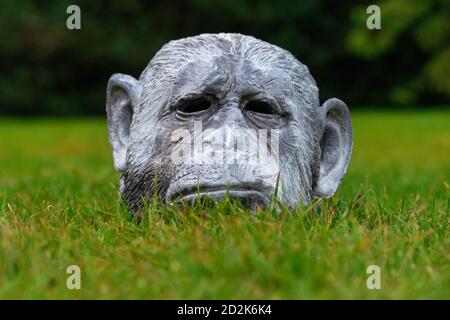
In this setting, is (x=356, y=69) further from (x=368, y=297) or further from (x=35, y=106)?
(x=368, y=297)

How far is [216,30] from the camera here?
2225 centimetres

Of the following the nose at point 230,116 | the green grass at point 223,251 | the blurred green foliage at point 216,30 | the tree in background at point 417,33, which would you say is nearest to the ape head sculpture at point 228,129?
the nose at point 230,116

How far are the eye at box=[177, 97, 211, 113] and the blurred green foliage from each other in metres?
16.0

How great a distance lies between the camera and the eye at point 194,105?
3.27 metres

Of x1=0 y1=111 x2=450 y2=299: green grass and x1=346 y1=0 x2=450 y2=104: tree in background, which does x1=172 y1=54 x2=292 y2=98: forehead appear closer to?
x1=0 y1=111 x2=450 y2=299: green grass

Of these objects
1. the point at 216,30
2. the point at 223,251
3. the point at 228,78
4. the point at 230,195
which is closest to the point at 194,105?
the point at 228,78

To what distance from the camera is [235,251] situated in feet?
8.00

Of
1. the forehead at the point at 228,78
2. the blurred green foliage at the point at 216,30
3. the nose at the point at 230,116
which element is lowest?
the blurred green foliage at the point at 216,30

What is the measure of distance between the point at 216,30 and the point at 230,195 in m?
19.7

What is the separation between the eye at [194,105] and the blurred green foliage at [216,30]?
16.0 meters

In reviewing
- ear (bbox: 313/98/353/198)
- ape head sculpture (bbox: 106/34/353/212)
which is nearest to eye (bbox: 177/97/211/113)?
ape head sculpture (bbox: 106/34/353/212)

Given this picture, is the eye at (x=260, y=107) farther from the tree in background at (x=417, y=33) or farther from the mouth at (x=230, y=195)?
the tree in background at (x=417, y=33)

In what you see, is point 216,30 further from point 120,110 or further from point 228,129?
point 228,129

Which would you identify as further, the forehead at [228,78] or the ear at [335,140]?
the ear at [335,140]
